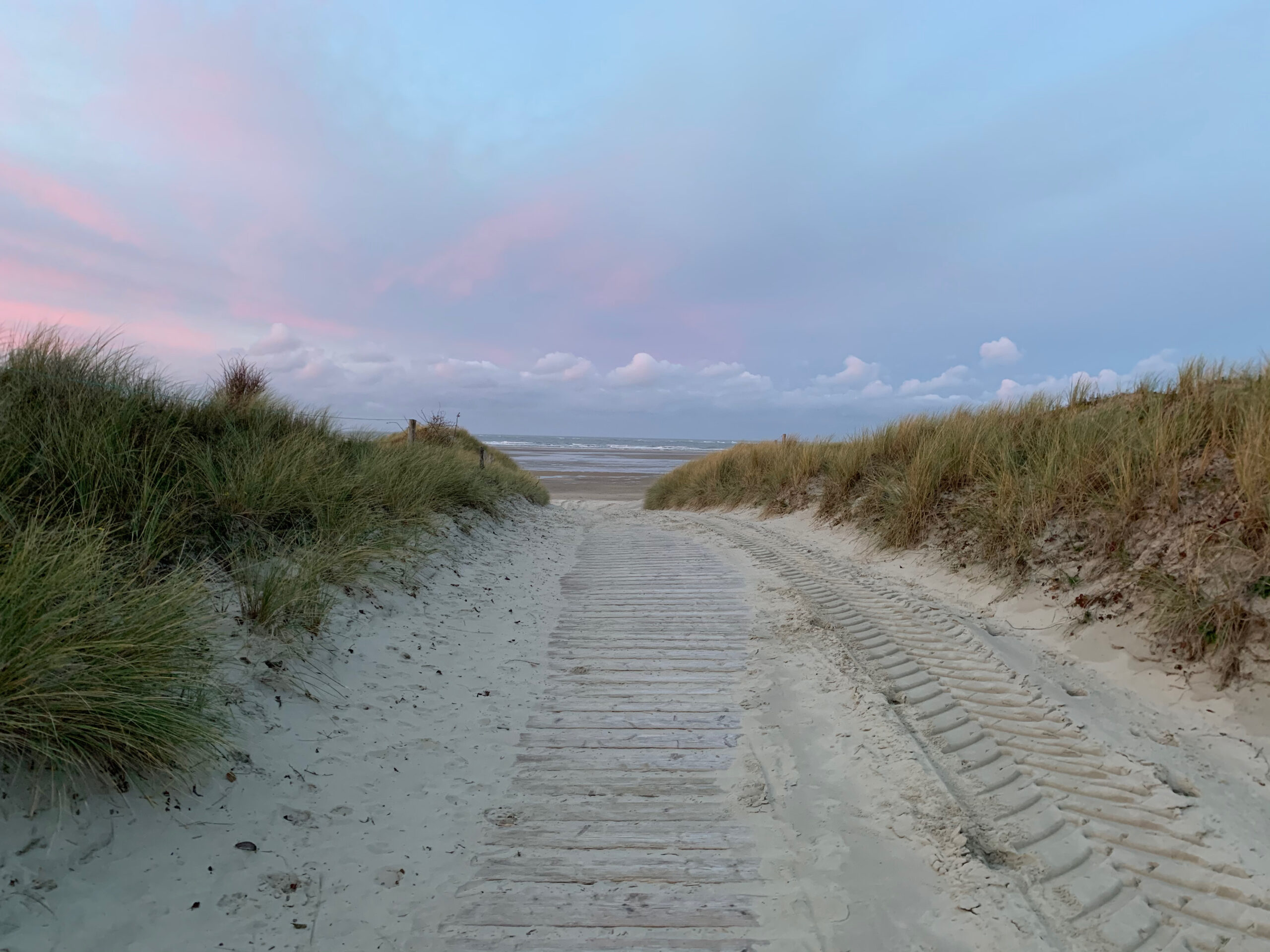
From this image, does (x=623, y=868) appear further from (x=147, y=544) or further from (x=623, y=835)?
(x=147, y=544)

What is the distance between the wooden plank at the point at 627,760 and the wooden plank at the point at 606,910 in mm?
829

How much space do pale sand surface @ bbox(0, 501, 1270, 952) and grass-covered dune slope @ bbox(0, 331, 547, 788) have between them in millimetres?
243

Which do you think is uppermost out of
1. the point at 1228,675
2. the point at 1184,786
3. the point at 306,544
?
the point at 306,544

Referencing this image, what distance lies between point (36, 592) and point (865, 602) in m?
5.56

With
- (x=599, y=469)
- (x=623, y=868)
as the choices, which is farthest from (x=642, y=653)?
(x=599, y=469)

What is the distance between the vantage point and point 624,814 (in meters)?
2.73

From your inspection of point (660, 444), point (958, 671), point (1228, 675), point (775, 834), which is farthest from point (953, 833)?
point (660, 444)

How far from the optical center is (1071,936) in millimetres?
2004

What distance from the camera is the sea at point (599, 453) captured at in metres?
47.8

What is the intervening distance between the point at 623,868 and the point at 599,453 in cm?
6967

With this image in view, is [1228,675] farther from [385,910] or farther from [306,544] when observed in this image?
[306,544]

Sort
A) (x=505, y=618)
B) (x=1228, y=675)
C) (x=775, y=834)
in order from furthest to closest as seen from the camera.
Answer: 1. (x=505, y=618)
2. (x=1228, y=675)
3. (x=775, y=834)

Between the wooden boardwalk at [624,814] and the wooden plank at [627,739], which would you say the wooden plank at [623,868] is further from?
the wooden plank at [627,739]

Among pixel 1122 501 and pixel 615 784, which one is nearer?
pixel 615 784
